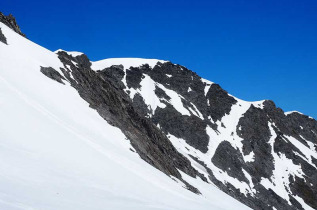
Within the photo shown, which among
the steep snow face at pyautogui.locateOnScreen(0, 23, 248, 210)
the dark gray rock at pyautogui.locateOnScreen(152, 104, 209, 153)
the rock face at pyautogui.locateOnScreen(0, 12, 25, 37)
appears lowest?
the steep snow face at pyautogui.locateOnScreen(0, 23, 248, 210)

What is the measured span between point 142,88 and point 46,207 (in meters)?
95.0

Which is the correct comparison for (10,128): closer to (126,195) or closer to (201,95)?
(126,195)

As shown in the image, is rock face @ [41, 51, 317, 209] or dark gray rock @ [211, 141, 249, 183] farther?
dark gray rock @ [211, 141, 249, 183]

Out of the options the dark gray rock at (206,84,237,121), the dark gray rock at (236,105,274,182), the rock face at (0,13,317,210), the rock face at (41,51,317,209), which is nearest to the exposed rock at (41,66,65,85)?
the rock face at (0,13,317,210)

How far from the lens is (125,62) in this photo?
115 meters

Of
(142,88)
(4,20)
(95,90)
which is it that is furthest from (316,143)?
(4,20)

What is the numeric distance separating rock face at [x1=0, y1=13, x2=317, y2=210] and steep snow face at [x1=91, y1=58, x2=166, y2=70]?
94 cm

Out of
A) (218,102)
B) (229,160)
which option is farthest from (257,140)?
(218,102)

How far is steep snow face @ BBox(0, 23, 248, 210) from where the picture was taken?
1027 cm

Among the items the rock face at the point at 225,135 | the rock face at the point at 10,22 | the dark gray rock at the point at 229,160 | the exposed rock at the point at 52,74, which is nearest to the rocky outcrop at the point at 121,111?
the rock face at the point at 225,135

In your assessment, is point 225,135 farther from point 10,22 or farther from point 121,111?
point 10,22

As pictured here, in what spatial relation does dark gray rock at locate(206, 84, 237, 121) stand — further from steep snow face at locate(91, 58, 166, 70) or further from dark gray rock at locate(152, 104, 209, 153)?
steep snow face at locate(91, 58, 166, 70)

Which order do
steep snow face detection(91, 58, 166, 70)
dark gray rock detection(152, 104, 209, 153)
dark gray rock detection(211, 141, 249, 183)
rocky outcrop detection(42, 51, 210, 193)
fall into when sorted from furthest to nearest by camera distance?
steep snow face detection(91, 58, 166, 70) → dark gray rock detection(152, 104, 209, 153) → dark gray rock detection(211, 141, 249, 183) → rocky outcrop detection(42, 51, 210, 193)

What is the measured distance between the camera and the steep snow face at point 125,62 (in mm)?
110688
